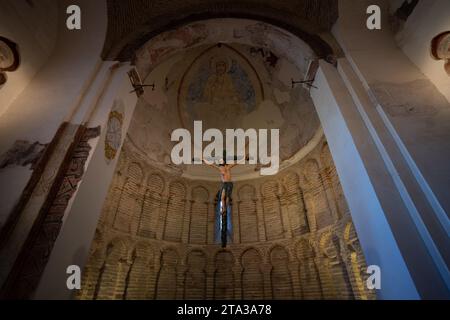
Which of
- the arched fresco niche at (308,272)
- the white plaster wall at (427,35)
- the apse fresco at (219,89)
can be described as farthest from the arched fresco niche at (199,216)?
the white plaster wall at (427,35)

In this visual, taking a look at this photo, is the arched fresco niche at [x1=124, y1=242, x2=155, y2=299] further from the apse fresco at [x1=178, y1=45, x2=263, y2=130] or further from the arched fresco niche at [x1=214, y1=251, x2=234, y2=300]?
the apse fresco at [x1=178, y1=45, x2=263, y2=130]

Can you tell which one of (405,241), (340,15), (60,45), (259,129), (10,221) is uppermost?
(259,129)

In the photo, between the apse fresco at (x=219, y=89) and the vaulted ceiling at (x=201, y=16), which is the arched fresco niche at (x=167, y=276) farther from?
the vaulted ceiling at (x=201, y=16)

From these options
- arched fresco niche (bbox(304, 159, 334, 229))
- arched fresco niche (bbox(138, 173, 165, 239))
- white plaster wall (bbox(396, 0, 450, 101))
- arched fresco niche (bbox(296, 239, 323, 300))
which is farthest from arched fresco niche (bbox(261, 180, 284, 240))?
white plaster wall (bbox(396, 0, 450, 101))

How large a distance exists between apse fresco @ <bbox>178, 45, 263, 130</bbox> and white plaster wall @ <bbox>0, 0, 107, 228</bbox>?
541cm

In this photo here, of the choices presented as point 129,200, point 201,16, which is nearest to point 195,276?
point 129,200

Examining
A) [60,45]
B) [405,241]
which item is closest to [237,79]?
[60,45]

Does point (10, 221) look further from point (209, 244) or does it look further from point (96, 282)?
point (209, 244)

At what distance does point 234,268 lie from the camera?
8500 millimetres

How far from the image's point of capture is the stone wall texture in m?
6.88

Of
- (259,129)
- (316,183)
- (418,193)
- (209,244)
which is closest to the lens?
(418,193)

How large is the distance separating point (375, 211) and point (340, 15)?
16.2 ft

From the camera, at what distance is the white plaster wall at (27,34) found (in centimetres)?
366

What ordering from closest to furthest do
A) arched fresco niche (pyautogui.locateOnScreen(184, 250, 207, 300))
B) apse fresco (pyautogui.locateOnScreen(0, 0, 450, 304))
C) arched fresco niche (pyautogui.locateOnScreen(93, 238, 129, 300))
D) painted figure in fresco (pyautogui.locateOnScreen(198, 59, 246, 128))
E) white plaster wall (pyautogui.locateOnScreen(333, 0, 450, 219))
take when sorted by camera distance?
1. apse fresco (pyautogui.locateOnScreen(0, 0, 450, 304))
2. white plaster wall (pyautogui.locateOnScreen(333, 0, 450, 219))
3. arched fresco niche (pyautogui.locateOnScreen(93, 238, 129, 300))
4. arched fresco niche (pyautogui.locateOnScreen(184, 250, 207, 300))
5. painted figure in fresco (pyautogui.locateOnScreen(198, 59, 246, 128))
